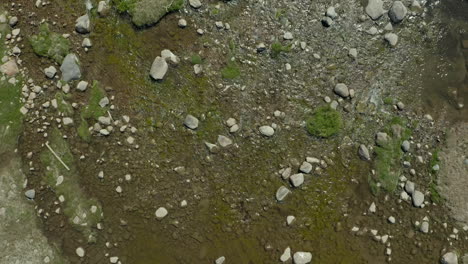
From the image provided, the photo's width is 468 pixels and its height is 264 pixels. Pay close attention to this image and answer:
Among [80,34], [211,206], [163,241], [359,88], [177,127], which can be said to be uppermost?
[359,88]

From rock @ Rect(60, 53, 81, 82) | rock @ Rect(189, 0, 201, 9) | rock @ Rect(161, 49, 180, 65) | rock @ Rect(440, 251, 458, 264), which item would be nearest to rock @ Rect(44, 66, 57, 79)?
rock @ Rect(60, 53, 81, 82)

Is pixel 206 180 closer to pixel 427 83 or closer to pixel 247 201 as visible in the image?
pixel 247 201

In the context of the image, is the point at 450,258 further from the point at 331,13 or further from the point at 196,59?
the point at 196,59

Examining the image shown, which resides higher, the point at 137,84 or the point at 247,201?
the point at 137,84

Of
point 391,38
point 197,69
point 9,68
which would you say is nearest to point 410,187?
point 391,38

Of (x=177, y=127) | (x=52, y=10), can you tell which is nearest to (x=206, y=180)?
(x=177, y=127)

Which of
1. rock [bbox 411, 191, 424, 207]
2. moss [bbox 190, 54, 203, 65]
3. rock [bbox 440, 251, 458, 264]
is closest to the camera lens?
rock [bbox 440, 251, 458, 264]

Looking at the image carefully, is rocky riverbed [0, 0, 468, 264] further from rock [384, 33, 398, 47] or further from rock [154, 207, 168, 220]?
rock [384, 33, 398, 47]
